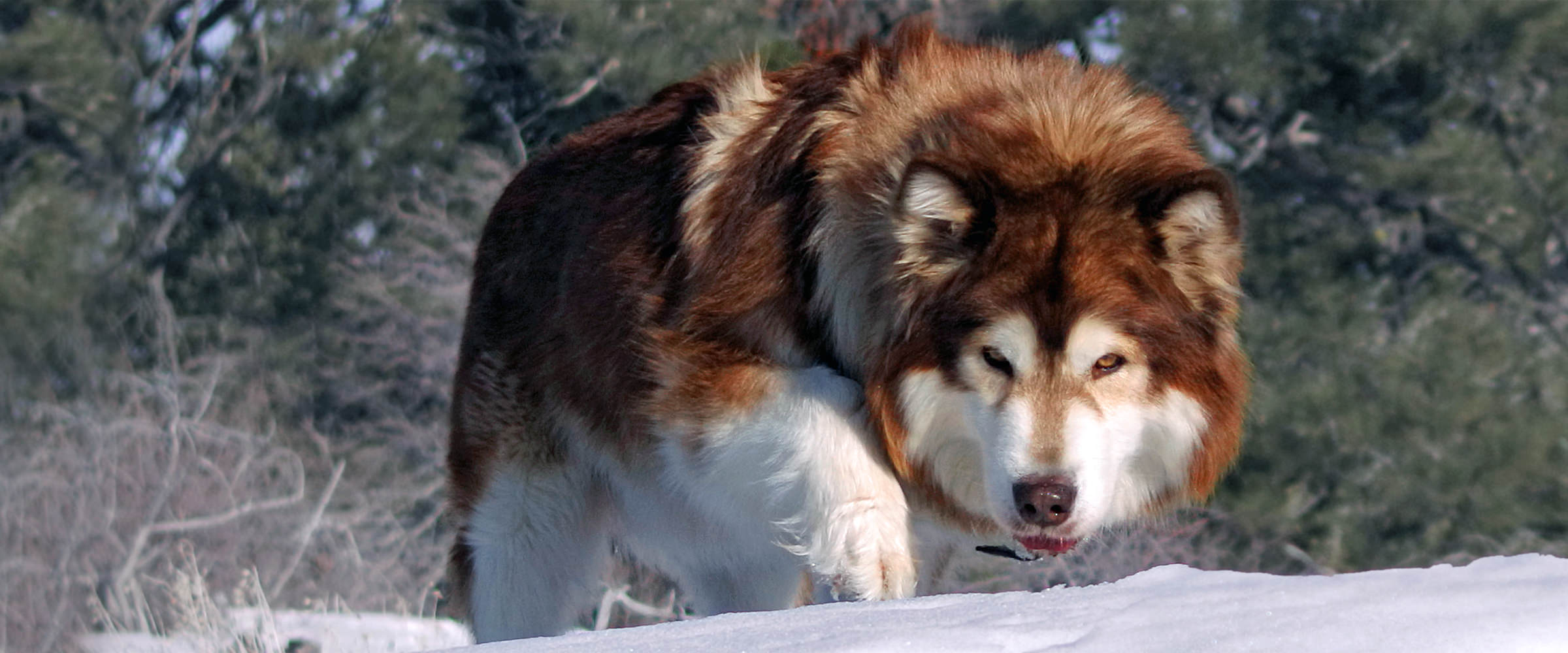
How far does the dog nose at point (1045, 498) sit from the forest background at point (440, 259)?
8122mm

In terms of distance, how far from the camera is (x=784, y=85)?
4.69m

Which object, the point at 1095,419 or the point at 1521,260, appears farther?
the point at 1521,260

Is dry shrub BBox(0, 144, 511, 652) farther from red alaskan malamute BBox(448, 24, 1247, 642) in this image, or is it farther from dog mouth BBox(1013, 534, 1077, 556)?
dog mouth BBox(1013, 534, 1077, 556)

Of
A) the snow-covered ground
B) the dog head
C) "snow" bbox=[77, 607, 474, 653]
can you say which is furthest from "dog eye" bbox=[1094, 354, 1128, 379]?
"snow" bbox=[77, 607, 474, 653]

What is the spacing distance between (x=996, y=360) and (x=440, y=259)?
13.9 meters


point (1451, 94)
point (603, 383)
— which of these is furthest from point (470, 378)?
point (1451, 94)

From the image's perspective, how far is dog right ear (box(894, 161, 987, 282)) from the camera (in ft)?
12.3

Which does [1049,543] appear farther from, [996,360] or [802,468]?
[802,468]

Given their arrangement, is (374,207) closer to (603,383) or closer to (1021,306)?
(603,383)

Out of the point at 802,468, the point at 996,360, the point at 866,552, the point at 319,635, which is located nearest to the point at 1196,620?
the point at 996,360

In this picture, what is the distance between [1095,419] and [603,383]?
159 cm

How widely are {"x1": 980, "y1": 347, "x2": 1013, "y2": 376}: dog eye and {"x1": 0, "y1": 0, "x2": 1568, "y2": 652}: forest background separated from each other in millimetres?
8093

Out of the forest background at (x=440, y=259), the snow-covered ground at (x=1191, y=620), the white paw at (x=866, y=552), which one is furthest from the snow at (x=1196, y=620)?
the forest background at (x=440, y=259)

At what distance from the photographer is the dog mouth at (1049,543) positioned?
149 inches
